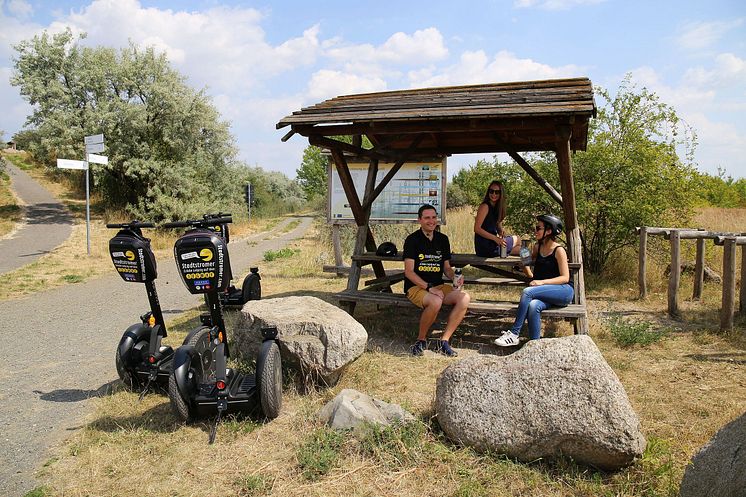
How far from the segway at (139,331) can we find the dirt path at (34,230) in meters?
9.80

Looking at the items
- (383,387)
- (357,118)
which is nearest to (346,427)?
(383,387)

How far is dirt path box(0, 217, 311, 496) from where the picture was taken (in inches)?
159

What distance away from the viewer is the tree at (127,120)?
2017 centimetres

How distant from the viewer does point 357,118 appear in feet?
21.2

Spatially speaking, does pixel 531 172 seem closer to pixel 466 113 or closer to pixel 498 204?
pixel 498 204

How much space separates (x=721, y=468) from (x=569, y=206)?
4.94m

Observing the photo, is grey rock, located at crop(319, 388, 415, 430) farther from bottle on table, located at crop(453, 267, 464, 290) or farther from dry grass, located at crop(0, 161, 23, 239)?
dry grass, located at crop(0, 161, 23, 239)

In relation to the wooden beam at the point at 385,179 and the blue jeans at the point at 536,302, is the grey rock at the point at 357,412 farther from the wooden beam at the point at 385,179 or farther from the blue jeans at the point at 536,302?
the wooden beam at the point at 385,179

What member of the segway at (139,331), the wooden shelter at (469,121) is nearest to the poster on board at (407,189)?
the wooden shelter at (469,121)

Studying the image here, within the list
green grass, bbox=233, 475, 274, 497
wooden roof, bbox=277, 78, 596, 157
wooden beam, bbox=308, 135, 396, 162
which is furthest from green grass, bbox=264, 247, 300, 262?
green grass, bbox=233, 475, 274, 497

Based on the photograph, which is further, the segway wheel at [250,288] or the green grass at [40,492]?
the segway wheel at [250,288]

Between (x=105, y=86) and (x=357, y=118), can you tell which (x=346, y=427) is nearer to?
(x=357, y=118)

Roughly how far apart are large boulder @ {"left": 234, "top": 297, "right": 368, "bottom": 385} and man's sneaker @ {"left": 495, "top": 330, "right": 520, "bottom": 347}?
182cm

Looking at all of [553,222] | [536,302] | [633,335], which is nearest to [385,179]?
[553,222]
